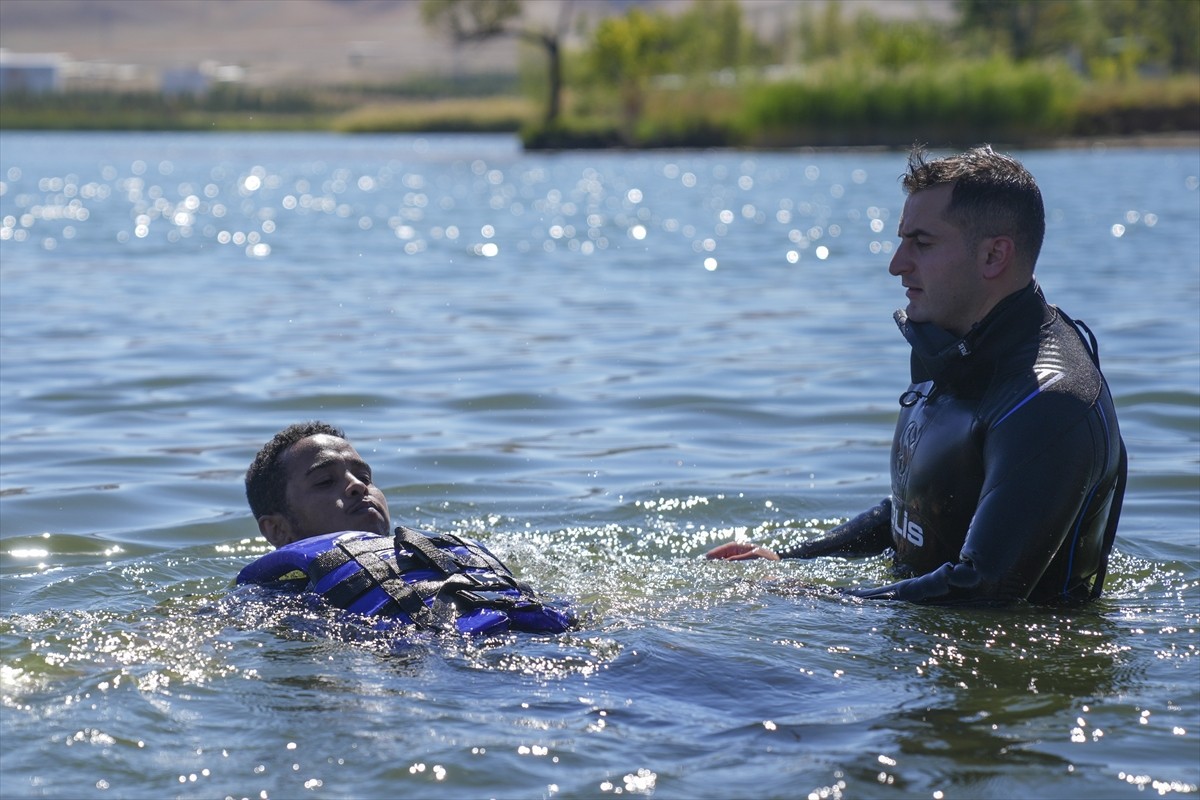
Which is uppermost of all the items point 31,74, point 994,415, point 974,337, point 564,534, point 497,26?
point 497,26

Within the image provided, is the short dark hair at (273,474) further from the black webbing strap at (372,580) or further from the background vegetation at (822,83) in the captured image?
the background vegetation at (822,83)

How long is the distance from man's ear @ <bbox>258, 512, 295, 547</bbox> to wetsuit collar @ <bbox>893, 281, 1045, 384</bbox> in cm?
244

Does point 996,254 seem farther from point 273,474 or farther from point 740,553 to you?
point 273,474

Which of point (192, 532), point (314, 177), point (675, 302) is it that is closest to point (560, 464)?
point (192, 532)

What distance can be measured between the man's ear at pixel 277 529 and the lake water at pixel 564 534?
28cm

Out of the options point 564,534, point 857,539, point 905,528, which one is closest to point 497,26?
point 564,534

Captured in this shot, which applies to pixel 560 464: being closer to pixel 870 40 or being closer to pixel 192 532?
pixel 192 532

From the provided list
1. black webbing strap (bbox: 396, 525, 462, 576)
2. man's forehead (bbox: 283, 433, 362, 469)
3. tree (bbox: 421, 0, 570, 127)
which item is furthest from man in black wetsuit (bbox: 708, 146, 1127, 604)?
tree (bbox: 421, 0, 570, 127)

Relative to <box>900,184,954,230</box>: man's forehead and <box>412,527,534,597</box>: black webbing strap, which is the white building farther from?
<box>900,184,954,230</box>: man's forehead

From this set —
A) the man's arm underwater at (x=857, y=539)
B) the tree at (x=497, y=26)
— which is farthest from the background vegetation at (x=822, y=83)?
the man's arm underwater at (x=857, y=539)

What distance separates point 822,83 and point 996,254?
50.7 meters

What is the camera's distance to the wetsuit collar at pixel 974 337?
16.1ft

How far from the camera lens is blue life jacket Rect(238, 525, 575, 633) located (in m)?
4.91

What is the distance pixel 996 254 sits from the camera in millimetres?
4914
